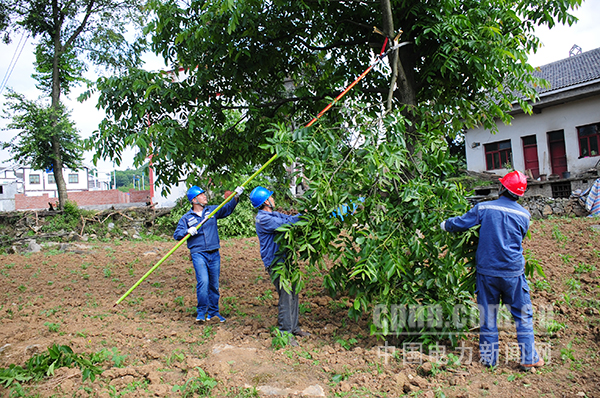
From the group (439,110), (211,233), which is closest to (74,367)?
(211,233)

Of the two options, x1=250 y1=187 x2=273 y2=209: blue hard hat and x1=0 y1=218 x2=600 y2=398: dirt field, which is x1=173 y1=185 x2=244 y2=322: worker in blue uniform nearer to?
x1=0 y1=218 x2=600 y2=398: dirt field

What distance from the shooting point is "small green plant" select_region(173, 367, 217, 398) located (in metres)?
3.35

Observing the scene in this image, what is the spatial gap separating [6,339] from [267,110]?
4.33m

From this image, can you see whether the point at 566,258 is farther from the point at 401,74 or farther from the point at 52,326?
the point at 52,326

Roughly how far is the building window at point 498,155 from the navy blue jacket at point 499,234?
15.7m

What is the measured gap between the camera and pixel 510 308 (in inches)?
154

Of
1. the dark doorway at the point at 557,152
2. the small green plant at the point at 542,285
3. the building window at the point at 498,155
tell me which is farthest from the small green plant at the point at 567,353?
the building window at the point at 498,155

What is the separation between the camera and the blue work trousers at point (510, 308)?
378 centimetres

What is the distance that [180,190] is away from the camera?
20344mm

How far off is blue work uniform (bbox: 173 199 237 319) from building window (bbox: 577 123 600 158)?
1560 centimetres

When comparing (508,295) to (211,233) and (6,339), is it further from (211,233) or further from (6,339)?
(6,339)

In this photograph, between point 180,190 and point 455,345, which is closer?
point 455,345

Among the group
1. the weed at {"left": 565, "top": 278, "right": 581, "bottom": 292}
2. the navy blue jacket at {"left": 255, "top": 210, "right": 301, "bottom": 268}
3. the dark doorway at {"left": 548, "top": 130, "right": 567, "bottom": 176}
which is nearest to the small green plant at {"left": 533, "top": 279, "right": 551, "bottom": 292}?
the weed at {"left": 565, "top": 278, "right": 581, "bottom": 292}

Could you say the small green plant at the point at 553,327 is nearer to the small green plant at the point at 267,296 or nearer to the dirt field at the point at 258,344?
the dirt field at the point at 258,344
